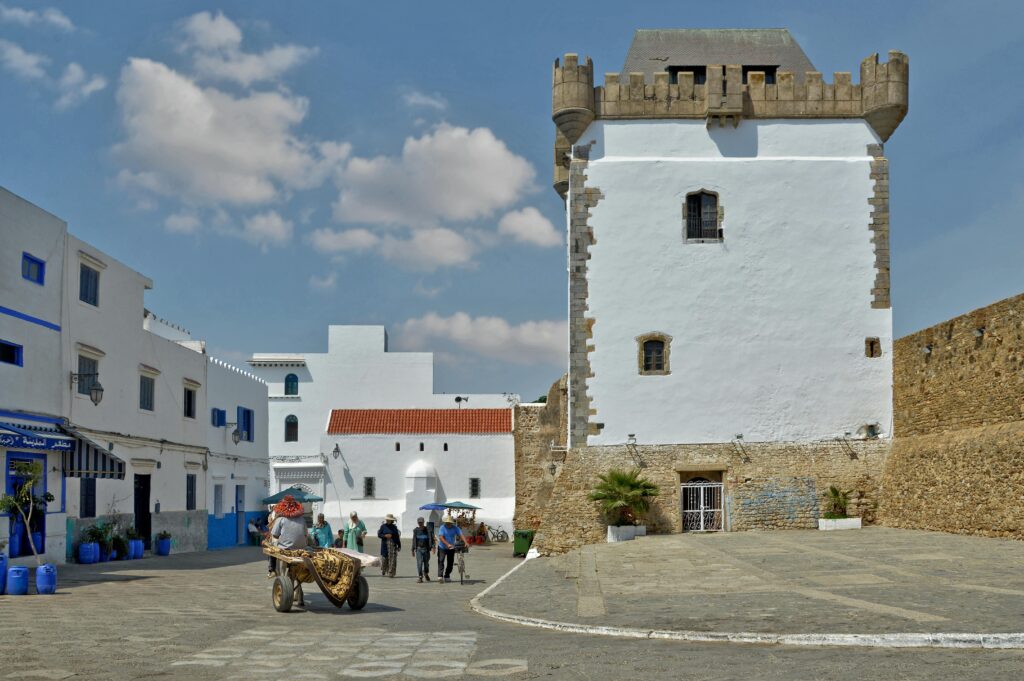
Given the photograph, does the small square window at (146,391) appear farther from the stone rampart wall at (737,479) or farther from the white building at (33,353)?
the stone rampart wall at (737,479)

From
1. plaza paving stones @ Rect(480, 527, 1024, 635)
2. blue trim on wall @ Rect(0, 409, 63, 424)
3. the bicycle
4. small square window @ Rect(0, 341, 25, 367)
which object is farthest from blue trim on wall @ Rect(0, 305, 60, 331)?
the bicycle

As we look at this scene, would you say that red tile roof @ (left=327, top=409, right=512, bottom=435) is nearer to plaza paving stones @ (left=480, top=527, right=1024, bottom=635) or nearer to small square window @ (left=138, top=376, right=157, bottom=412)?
small square window @ (left=138, top=376, right=157, bottom=412)

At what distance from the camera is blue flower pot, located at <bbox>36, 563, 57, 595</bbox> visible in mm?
16406

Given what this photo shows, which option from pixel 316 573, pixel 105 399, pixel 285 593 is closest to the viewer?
pixel 316 573

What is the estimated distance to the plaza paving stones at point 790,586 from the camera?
35.0 ft

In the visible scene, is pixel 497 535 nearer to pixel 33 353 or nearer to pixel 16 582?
pixel 33 353

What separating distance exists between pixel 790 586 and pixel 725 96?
15979mm

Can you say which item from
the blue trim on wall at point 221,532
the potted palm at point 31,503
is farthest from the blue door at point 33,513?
the blue trim on wall at point 221,532

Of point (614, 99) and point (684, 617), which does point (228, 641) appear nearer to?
point (684, 617)

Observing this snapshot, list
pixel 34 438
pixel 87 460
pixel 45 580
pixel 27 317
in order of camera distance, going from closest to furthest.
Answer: pixel 45 580 → pixel 34 438 → pixel 27 317 → pixel 87 460

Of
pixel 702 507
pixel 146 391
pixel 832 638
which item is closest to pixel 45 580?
pixel 832 638

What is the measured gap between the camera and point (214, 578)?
2055 centimetres

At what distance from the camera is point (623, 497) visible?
24344 millimetres

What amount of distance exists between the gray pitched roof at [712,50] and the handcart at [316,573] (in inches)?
705
